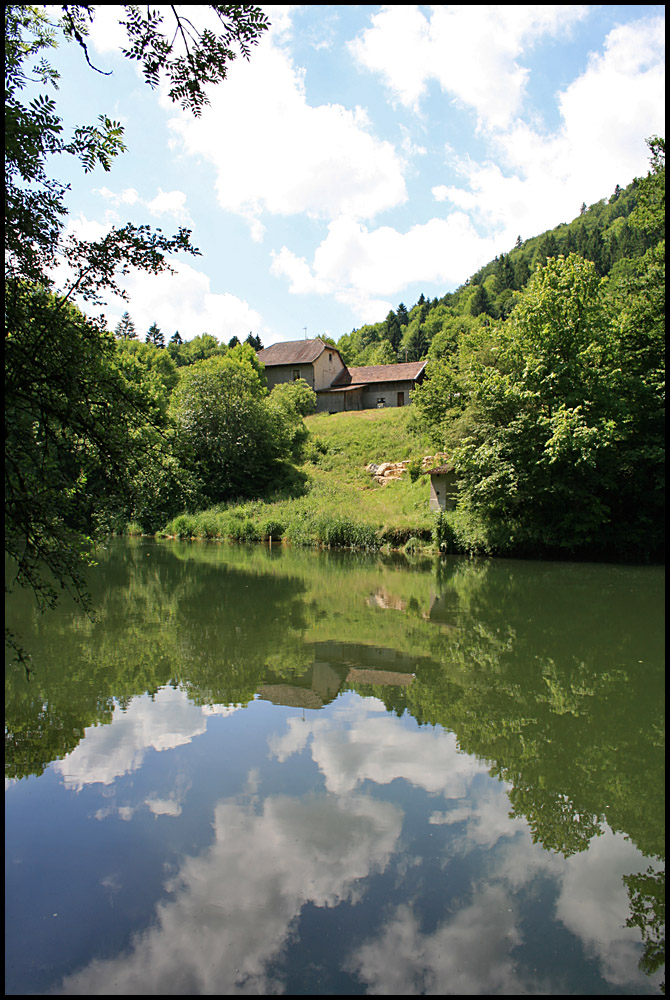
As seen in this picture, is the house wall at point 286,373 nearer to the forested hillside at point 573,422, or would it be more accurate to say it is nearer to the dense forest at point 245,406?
the dense forest at point 245,406

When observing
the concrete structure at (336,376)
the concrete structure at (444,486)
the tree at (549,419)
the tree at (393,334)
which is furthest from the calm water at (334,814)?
the tree at (393,334)

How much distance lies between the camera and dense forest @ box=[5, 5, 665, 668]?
4.74 meters

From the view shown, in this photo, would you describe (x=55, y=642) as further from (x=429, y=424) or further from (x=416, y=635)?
(x=429, y=424)

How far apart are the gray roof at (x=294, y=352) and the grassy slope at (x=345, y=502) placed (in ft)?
37.5

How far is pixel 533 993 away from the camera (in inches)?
133

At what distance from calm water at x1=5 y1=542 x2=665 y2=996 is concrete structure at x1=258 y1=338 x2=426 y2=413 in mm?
46677

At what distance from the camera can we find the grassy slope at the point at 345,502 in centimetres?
3036

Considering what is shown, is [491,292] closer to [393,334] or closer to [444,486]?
[393,334]

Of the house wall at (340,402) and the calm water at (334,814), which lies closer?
the calm water at (334,814)

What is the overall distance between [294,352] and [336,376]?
15.1ft

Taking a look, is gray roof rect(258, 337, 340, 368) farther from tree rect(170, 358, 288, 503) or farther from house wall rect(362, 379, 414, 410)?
tree rect(170, 358, 288, 503)

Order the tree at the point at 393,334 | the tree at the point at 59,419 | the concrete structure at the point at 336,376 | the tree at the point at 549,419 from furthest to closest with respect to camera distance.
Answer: the tree at the point at 393,334 < the concrete structure at the point at 336,376 < the tree at the point at 549,419 < the tree at the point at 59,419

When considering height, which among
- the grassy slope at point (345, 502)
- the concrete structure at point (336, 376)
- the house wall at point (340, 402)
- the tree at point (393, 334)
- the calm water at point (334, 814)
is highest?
the tree at point (393, 334)

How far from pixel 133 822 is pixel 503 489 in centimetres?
2107
